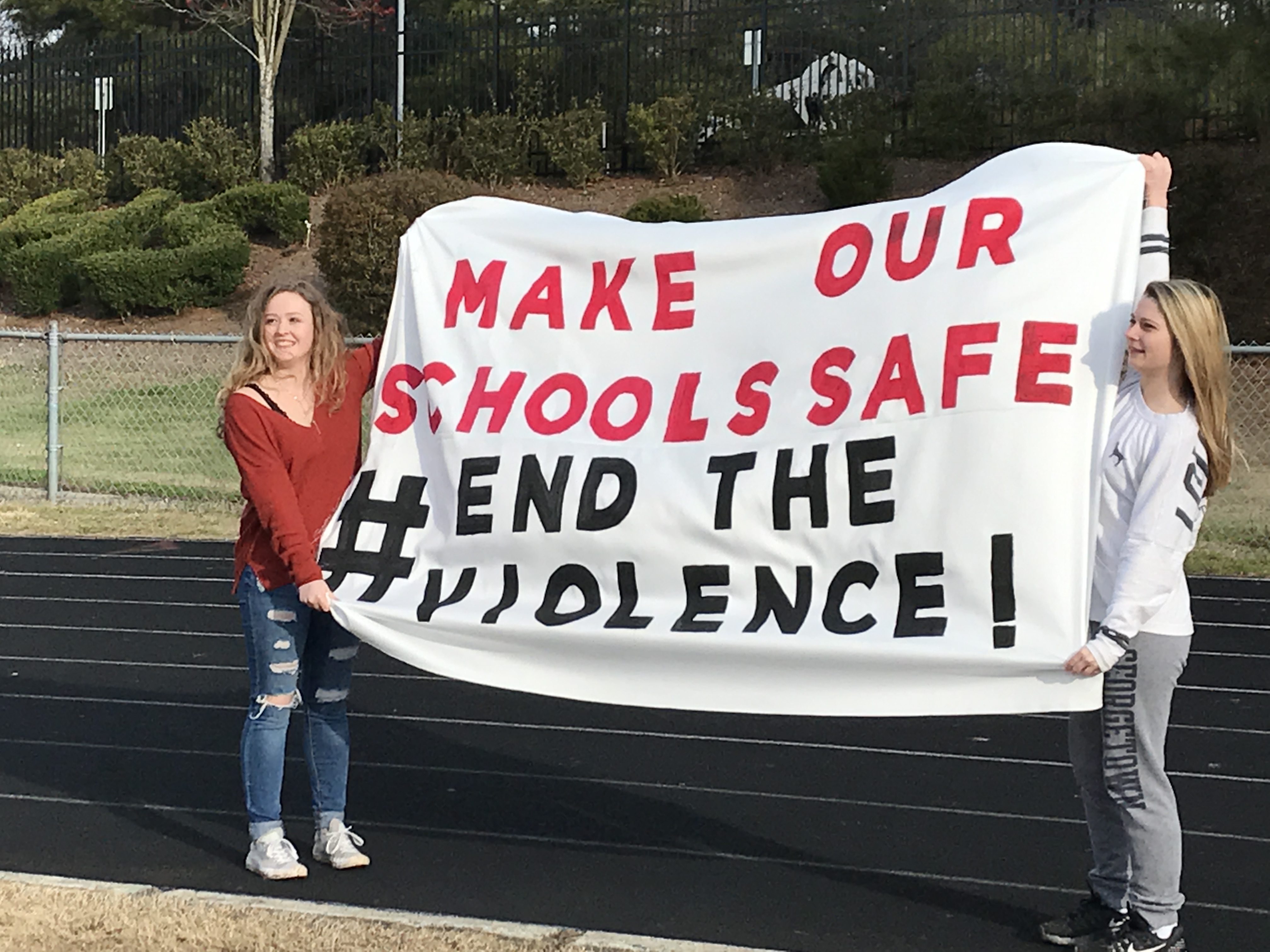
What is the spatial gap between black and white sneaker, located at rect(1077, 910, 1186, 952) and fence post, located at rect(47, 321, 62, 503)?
392 inches

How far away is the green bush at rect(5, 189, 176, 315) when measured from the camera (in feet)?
72.7

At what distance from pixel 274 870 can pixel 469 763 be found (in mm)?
1325

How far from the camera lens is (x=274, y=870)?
446 centimetres

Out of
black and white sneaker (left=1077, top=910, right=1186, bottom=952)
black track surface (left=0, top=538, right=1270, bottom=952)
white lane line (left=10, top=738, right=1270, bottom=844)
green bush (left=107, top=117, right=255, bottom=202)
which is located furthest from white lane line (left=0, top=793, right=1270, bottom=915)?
green bush (left=107, top=117, right=255, bottom=202)

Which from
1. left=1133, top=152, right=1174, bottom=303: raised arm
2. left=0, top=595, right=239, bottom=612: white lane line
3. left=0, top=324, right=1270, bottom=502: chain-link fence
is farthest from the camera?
left=0, top=324, right=1270, bottom=502: chain-link fence

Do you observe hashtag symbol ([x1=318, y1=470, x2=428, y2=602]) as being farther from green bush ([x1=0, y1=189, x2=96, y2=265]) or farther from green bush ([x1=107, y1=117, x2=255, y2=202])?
green bush ([x1=107, y1=117, x2=255, y2=202])

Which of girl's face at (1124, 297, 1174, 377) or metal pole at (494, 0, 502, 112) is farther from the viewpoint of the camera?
metal pole at (494, 0, 502, 112)

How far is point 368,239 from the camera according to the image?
1914 centimetres

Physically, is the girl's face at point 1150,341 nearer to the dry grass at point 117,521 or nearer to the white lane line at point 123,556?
the white lane line at point 123,556

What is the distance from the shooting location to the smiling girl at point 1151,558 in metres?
3.60

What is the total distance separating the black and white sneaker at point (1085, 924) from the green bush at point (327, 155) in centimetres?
2083

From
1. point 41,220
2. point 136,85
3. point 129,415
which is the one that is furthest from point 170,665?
point 136,85

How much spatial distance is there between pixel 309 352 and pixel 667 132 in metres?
18.5

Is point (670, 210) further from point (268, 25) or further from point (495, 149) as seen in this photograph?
point (268, 25)
